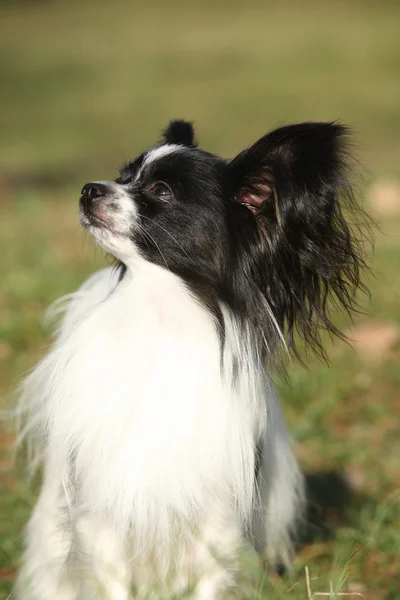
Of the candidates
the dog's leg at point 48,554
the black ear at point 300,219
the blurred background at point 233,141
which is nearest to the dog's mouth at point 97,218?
the black ear at point 300,219

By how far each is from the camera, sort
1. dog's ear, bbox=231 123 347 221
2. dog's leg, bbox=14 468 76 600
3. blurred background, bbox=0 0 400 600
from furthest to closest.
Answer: blurred background, bbox=0 0 400 600 < dog's leg, bbox=14 468 76 600 < dog's ear, bbox=231 123 347 221

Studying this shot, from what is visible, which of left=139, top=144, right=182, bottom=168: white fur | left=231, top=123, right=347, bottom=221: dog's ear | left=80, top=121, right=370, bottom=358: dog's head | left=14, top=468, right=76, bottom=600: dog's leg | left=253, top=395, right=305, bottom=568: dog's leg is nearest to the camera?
left=231, top=123, right=347, bottom=221: dog's ear

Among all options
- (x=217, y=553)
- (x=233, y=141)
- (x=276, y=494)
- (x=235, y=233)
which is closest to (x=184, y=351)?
(x=235, y=233)

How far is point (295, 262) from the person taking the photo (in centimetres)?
275

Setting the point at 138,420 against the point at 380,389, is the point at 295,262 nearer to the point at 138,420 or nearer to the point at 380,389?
the point at 138,420

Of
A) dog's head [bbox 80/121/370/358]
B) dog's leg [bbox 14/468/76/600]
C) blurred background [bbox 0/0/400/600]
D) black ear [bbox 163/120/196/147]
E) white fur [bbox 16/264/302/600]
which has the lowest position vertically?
blurred background [bbox 0/0/400/600]

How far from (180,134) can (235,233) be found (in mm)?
586

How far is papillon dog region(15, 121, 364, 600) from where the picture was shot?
274 cm

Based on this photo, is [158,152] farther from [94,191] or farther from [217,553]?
[217,553]

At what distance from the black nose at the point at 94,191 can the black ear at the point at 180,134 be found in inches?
16.3

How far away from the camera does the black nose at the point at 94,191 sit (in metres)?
2.80

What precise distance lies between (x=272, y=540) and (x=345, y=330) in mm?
2729

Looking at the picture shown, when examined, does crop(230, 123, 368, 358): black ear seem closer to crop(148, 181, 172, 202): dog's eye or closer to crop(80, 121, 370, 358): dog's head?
crop(80, 121, 370, 358): dog's head

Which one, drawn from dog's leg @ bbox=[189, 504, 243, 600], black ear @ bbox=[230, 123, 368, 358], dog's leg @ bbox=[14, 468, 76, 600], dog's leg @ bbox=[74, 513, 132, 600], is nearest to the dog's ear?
black ear @ bbox=[230, 123, 368, 358]
